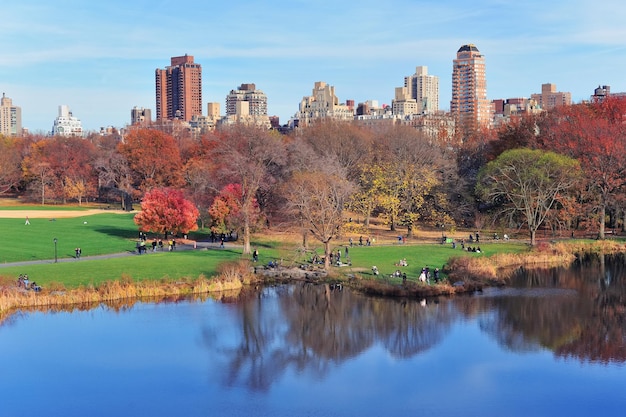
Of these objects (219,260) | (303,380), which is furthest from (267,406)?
(219,260)

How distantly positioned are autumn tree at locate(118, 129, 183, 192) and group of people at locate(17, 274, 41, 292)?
51835mm

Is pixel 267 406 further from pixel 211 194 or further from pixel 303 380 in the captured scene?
pixel 211 194

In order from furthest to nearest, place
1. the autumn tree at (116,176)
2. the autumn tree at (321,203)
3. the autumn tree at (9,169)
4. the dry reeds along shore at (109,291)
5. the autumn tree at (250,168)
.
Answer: the autumn tree at (9,169), the autumn tree at (116,176), the autumn tree at (250,168), the autumn tree at (321,203), the dry reeds along shore at (109,291)

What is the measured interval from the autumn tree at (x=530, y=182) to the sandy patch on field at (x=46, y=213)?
45.6 meters

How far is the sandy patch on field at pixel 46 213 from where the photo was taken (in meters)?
77.5

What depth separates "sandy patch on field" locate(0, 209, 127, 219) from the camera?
77500mm

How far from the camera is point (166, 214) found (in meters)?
55.2

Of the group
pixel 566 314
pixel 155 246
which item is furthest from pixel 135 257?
pixel 566 314

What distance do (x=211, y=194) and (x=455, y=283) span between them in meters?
25.2

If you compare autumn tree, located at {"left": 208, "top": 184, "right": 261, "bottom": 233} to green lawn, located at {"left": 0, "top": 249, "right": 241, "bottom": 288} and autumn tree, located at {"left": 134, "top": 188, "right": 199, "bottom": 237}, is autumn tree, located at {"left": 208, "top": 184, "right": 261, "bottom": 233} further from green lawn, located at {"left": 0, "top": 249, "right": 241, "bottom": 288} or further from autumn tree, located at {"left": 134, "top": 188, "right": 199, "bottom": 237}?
green lawn, located at {"left": 0, "top": 249, "right": 241, "bottom": 288}

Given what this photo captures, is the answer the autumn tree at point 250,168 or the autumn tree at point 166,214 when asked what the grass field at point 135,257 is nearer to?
the autumn tree at point 166,214

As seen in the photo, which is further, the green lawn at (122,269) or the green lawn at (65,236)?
the green lawn at (65,236)

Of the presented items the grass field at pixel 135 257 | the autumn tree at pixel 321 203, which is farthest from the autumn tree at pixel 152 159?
the autumn tree at pixel 321 203

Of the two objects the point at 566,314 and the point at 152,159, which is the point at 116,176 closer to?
the point at 152,159
